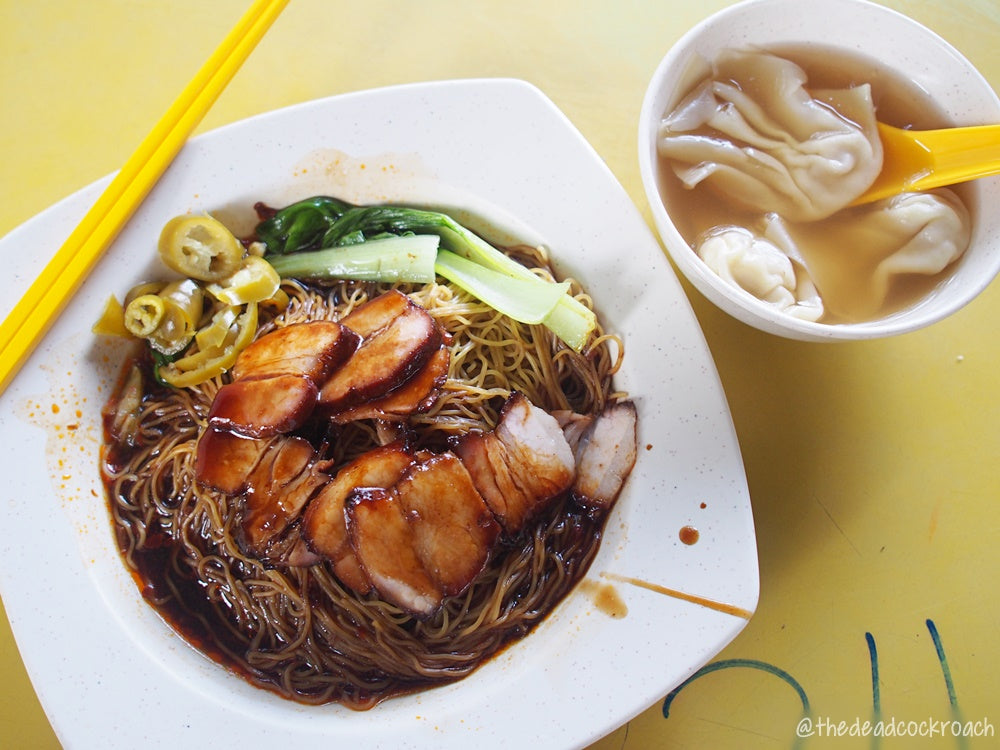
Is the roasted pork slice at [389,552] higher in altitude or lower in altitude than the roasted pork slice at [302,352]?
lower

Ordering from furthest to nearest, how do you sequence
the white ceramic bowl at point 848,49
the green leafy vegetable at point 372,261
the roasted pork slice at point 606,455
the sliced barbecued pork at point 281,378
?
the green leafy vegetable at point 372,261
the roasted pork slice at point 606,455
the sliced barbecued pork at point 281,378
the white ceramic bowl at point 848,49

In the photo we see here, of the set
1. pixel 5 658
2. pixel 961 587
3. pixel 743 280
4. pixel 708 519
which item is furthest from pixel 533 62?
pixel 5 658

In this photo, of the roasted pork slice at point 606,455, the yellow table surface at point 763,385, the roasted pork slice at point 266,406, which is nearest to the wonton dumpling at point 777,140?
the yellow table surface at point 763,385

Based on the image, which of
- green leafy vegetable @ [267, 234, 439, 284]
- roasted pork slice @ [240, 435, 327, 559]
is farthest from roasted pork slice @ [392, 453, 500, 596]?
green leafy vegetable @ [267, 234, 439, 284]

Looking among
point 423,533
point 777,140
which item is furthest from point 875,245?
point 423,533

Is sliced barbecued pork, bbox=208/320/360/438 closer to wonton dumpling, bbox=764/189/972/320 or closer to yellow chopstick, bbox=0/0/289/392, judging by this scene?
yellow chopstick, bbox=0/0/289/392

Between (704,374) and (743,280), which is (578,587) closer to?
(704,374)

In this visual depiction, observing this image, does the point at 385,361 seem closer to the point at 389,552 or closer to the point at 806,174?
the point at 389,552

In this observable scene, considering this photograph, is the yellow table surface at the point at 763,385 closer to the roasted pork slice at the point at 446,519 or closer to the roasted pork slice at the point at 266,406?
the roasted pork slice at the point at 446,519
